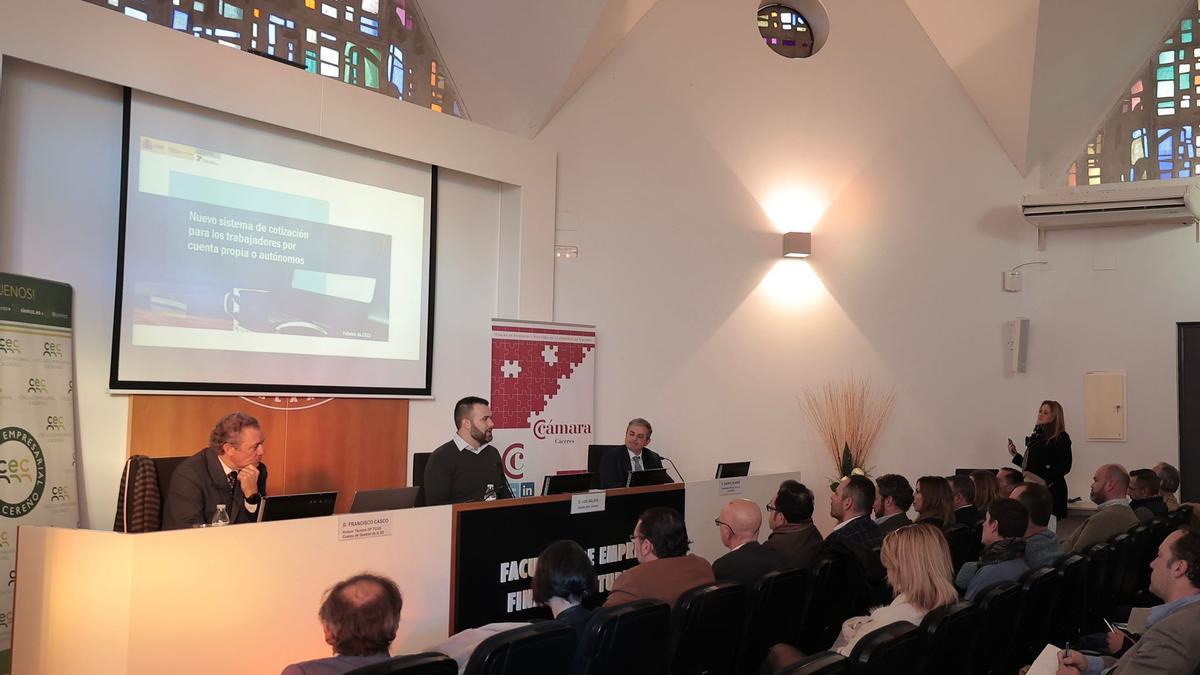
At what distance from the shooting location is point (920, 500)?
16.6ft

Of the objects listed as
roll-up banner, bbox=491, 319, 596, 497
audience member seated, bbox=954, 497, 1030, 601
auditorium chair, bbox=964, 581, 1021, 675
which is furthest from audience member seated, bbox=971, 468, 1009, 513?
roll-up banner, bbox=491, 319, 596, 497

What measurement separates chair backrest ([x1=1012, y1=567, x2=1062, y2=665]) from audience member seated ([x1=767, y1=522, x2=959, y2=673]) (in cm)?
41

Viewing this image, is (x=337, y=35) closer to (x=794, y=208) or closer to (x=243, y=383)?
(x=243, y=383)

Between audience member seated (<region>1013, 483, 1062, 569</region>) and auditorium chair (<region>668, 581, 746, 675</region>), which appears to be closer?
auditorium chair (<region>668, 581, 746, 675</region>)

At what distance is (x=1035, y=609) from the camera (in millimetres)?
3582

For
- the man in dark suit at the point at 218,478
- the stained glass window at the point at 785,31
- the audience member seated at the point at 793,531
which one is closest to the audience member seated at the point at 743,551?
the audience member seated at the point at 793,531

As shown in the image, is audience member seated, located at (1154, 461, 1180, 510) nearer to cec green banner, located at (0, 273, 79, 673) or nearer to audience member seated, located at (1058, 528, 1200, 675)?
audience member seated, located at (1058, 528, 1200, 675)

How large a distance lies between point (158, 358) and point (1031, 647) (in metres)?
4.68

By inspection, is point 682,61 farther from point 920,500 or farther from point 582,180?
point 920,500

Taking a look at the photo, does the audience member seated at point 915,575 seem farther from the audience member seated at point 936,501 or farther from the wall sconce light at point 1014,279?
the wall sconce light at point 1014,279

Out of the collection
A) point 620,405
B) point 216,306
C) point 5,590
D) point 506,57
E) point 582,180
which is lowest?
point 5,590

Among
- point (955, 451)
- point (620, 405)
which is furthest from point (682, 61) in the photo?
point (955, 451)

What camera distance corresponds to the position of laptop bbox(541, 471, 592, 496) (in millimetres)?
4516

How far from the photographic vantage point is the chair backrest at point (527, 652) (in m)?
2.29
